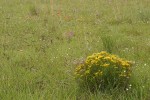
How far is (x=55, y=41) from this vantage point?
643 cm

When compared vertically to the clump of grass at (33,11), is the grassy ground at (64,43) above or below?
below

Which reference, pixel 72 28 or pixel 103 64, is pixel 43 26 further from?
pixel 103 64

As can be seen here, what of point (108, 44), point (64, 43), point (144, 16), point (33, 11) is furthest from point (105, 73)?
point (33, 11)

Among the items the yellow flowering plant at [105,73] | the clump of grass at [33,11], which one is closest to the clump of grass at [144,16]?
the clump of grass at [33,11]

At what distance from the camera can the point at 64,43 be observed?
632cm

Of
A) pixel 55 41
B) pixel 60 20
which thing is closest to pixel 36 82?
pixel 55 41

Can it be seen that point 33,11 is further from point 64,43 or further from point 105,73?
point 105,73

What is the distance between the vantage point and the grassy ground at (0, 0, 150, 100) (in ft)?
13.0

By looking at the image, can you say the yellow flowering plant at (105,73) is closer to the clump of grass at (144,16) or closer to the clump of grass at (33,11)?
the clump of grass at (144,16)

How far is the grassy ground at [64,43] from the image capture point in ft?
13.0

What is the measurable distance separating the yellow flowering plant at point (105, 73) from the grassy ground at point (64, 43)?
0.12 m

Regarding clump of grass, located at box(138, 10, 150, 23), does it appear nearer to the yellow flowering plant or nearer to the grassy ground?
the grassy ground

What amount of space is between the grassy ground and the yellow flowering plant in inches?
4.8

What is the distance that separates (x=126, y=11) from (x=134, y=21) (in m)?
1.11
